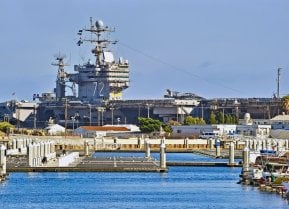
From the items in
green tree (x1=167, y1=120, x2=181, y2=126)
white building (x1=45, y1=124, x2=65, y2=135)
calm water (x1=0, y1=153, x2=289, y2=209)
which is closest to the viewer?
calm water (x1=0, y1=153, x2=289, y2=209)

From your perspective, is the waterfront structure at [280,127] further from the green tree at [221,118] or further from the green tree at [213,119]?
the green tree at [213,119]

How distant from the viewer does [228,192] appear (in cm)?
6488

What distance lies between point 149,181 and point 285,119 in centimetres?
9216

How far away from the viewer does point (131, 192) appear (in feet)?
212

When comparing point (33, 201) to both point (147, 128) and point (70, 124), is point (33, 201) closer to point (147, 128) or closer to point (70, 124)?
point (147, 128)

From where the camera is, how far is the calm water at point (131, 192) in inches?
2265

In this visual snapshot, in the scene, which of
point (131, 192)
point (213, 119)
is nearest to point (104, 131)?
point (213, 119)

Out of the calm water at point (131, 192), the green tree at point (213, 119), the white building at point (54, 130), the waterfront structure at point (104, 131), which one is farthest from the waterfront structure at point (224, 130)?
the calm water at point (131, 192)

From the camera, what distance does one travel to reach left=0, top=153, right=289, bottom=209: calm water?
57531mm

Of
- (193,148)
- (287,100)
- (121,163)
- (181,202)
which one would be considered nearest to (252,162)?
(121,163)

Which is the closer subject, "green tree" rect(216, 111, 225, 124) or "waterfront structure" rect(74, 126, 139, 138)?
"waterfront structure" rect(74, 126, 139, 138)

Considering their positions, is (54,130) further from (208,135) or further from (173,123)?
(173,123)

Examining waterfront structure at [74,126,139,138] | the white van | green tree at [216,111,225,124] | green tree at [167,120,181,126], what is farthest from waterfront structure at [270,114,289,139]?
green tree at [167,120,181,126]

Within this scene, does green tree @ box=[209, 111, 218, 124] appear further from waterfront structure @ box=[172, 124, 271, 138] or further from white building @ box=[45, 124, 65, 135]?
white building @ box=[45, 124, 65, 135]
